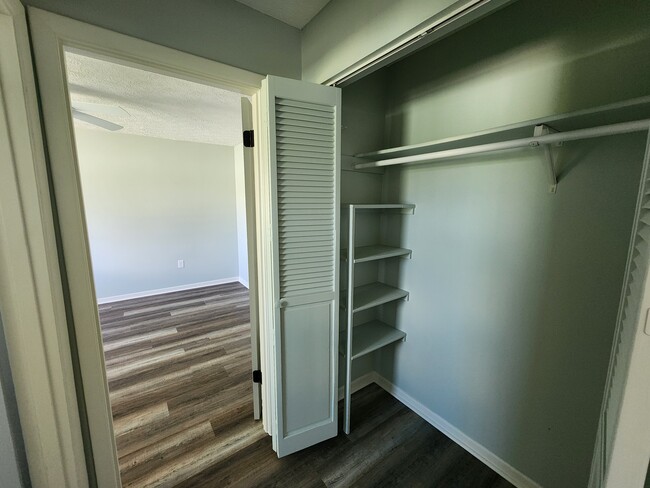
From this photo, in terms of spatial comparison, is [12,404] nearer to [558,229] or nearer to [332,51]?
[332,51]

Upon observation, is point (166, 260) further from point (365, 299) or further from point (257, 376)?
point (365, 299)

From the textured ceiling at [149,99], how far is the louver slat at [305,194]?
4.19 ft

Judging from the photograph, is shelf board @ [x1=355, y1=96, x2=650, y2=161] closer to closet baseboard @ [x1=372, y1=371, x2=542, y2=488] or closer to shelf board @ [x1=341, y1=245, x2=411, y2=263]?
shelf board @ [x1=341, y1=245, x2=411, y2=263]

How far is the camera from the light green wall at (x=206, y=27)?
97cm

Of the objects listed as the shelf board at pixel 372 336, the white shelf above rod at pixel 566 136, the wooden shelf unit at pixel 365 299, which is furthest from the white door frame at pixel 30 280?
the white shelf above rod at pixel 566 136

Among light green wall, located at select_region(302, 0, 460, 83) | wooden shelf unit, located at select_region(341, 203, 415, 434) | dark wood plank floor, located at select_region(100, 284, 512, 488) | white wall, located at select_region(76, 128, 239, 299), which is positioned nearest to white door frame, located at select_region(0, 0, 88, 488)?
dark wood plank floor, located at select_region(100, 284, 512, 488)

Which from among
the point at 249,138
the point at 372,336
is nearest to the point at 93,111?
the point at 249,138

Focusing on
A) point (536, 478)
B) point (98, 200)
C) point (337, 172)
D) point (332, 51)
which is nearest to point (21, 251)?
point (337, 172)

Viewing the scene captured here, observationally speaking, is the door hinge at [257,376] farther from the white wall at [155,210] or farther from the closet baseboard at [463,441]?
the white wall at [155,210]

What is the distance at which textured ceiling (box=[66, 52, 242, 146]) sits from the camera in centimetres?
183

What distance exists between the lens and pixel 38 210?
88 cm

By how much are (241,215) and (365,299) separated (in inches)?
137

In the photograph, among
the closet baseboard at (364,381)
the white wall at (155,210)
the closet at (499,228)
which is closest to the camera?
the closet at (499,228)

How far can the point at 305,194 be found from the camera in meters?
1.33
